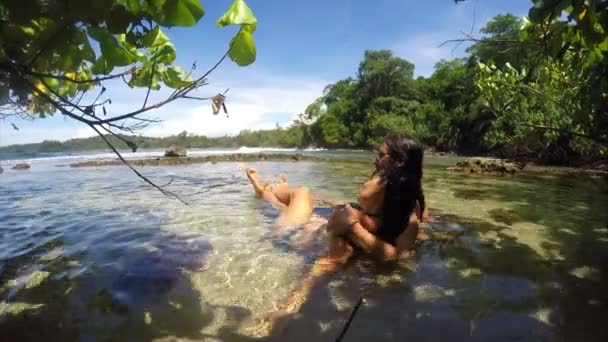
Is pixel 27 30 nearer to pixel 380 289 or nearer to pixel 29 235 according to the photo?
pixel 380 289

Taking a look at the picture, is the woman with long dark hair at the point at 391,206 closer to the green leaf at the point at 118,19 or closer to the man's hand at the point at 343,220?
the man's hand at the point at 343,220

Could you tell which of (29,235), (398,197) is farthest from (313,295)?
(29,235)

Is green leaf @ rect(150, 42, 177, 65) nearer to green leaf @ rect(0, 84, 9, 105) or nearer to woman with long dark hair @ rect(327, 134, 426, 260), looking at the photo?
green leaf @ rect(0, 84, 9, 105)

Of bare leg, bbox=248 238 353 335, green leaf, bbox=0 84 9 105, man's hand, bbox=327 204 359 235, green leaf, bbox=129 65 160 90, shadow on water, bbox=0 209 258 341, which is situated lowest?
bare leg, bbox=248 238 353 335

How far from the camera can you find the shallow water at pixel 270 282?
2.42 m

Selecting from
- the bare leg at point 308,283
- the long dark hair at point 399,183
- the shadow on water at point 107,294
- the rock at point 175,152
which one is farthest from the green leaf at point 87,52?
the rock at point 175,152

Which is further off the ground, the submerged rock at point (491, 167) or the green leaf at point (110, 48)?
the green leaf at point (110, 48)

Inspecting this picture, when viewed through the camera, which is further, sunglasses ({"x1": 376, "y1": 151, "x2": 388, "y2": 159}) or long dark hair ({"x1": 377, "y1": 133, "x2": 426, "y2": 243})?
sunglasses ({"x1": 376, "y1": 151, "x2": 388, "y2": 159})

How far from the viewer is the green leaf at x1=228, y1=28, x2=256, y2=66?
203 centimetres

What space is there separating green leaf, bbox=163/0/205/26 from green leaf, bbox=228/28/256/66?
0.69 ft

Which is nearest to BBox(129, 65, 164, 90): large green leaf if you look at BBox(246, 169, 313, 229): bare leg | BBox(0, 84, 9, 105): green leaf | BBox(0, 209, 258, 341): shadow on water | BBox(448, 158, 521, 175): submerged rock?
Result: BBox(0, 84, 9, 105): green leaf

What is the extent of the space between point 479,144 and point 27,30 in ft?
125

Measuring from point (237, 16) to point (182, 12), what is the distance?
0.28m

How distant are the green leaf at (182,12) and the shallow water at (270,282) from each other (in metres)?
1.80
